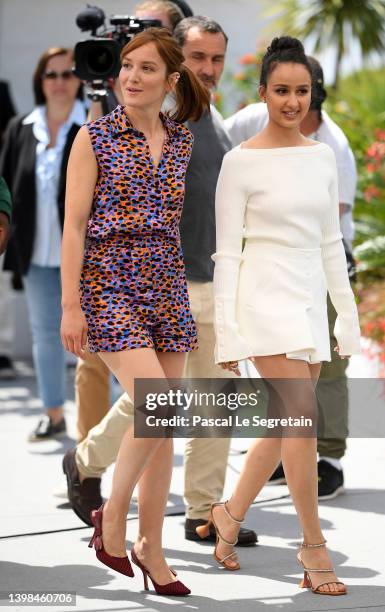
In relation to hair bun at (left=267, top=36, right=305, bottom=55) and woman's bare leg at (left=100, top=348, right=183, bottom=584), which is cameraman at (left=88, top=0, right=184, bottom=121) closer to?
hair bun at (left=267, top=36, right=305, bottom=55)

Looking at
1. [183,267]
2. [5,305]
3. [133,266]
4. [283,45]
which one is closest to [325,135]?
[283,45]

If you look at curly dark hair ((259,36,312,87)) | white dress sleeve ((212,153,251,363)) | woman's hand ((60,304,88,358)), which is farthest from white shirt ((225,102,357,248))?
woman's hand ((60,304,88,358))

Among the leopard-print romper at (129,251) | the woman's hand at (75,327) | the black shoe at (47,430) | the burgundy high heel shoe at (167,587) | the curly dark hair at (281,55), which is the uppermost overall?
the curly dark hair at (281,55)

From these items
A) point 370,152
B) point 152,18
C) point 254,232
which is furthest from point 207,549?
point 370,152

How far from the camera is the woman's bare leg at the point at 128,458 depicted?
4.05m

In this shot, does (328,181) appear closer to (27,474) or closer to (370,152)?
(27,474)

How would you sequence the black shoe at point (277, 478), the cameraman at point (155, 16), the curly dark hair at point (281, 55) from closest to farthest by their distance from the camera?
the curly dark hair at point (281, 55), the cameraman at point (155, 16), the black shoe at point (277, 478)

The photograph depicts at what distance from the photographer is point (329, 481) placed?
575cm

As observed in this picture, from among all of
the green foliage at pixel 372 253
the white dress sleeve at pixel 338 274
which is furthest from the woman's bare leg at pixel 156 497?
→ the green foliage at pixel 372 253

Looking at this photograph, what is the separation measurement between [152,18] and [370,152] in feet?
12.7

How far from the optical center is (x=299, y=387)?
427 cm

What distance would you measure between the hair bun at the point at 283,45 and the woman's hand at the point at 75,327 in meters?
1.10

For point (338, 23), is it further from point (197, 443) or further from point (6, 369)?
point (197, 443)

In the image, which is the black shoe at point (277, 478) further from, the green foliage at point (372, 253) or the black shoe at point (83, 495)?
the green foliage at point (372, 253)
